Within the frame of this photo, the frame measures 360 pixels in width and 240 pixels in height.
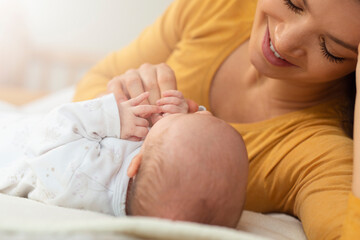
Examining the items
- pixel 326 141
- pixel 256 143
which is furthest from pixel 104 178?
pixel 326 141

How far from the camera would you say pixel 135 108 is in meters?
0.97

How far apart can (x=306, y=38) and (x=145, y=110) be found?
1.32 feet

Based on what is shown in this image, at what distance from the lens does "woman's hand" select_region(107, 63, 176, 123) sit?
1059mm

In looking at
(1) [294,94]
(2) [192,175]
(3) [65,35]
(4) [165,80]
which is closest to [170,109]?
(4) [165,80]

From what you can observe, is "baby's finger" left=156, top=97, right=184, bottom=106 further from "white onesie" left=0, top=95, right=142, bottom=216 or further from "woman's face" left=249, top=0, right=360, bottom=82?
"woman's face" left=249, top=0, right=360, bottom=82

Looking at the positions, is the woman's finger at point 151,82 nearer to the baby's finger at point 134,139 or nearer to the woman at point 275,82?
the woman at point 275,82

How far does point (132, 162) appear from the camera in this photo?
0.83 meters

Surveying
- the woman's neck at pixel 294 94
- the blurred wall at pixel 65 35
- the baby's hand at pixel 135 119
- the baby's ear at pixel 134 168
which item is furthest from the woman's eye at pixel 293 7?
the blurred wall at pixel 65 35

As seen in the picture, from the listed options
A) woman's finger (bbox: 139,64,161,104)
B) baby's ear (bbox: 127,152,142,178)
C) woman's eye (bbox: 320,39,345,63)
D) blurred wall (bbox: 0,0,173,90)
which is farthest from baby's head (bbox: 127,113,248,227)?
blurred wall (bbox: 0,0,173,90)

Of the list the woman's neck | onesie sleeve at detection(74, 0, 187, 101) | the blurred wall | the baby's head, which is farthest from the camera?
the blurred wall

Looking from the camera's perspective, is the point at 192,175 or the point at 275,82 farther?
the point at 275,82

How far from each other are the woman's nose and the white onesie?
0.41m

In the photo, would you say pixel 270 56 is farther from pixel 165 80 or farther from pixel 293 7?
pixel 165 80

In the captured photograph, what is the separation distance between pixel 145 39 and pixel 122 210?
2.46ft
